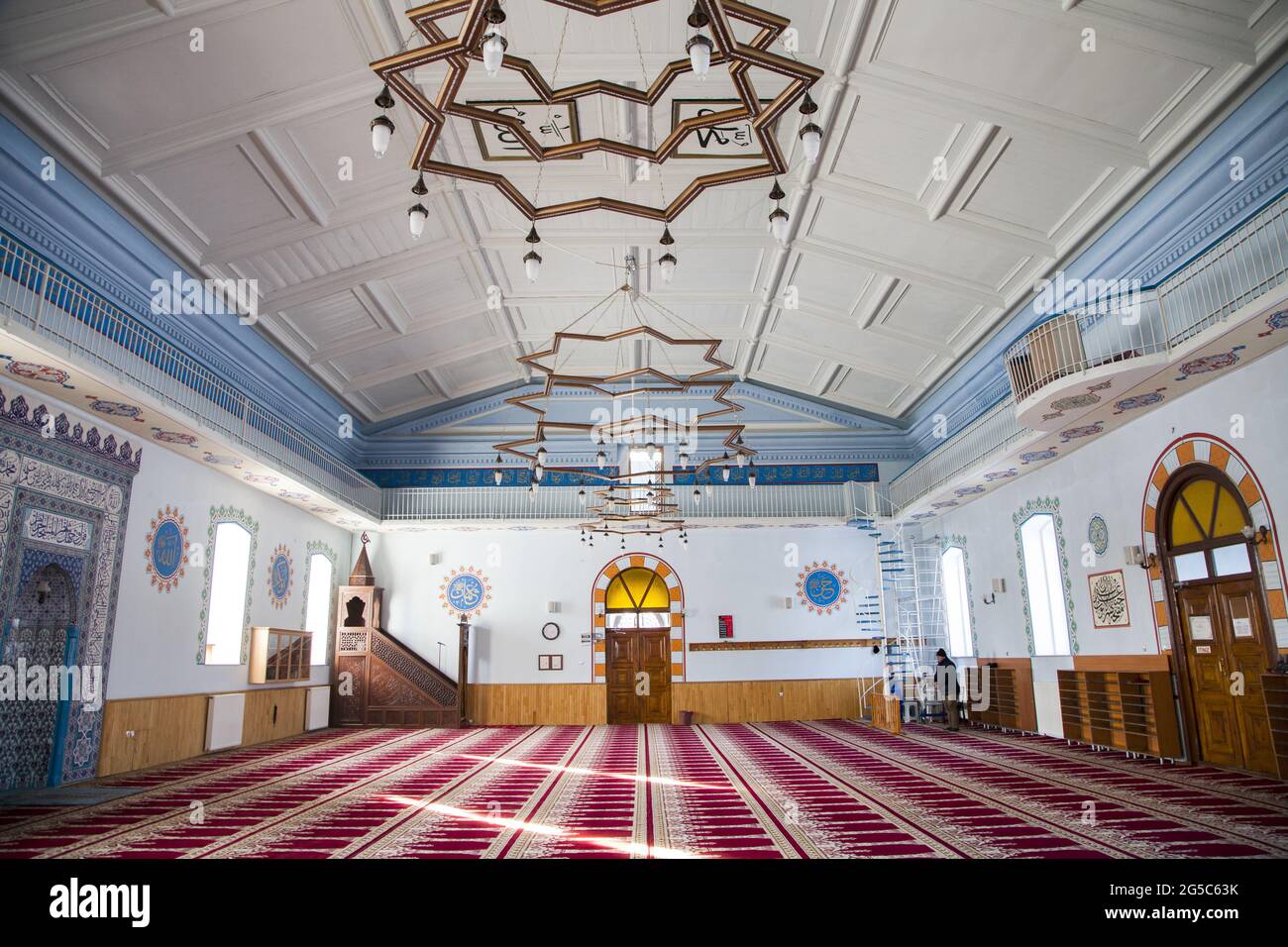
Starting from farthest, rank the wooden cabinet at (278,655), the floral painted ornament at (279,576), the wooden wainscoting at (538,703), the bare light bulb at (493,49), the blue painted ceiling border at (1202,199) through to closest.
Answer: the wooden wainscoting at (538,703) < the floral painted ornament at (279,576) < the wooden cabinet at (278,655) < the blue painted ceiling border at (1202,199) < the bare light bulb at (493,49)

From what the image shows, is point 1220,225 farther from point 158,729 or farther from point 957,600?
point 158,729

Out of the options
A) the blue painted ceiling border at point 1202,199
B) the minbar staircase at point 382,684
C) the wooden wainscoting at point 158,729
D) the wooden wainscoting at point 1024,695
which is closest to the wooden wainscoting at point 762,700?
the wooden wainscoting at point 1024,695

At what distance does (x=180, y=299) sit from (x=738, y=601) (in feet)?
28.2

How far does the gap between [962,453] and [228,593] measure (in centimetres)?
919

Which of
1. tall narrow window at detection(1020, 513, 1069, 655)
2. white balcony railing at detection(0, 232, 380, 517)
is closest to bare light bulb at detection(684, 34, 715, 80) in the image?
white balcony railing at detection(0, 232, 380, 517)

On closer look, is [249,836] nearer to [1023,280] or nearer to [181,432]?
[181,432]

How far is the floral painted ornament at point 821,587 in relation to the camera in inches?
506

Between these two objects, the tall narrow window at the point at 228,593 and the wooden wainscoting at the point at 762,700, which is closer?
the tall narrow window at the point at 228,593

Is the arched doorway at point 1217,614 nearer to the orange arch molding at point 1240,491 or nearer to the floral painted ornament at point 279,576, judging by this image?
the orange arch molding at point 1240,491

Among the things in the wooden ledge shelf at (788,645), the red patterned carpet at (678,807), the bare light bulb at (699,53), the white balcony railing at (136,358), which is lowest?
the red patterned carpet at (678,807)

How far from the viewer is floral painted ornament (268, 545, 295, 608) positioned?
1034 cm

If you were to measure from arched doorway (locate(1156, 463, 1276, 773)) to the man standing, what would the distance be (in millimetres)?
3652

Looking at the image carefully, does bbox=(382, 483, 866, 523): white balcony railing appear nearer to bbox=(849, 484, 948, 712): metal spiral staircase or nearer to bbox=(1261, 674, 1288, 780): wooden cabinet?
bbox=(849, 484, 948, 712): metal spiral staircase

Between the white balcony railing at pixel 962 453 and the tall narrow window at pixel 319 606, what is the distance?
878 cm
